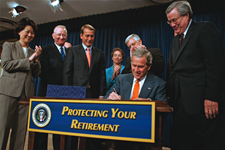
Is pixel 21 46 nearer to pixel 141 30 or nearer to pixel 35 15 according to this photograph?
pixel 141 30

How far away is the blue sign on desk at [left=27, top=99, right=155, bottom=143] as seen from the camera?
1.10m

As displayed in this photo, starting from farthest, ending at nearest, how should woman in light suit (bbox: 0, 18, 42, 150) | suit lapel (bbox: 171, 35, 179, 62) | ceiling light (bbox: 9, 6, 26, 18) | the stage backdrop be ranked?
ceiling light (bbox: 9, 6, 26, 18) → the stage backdrop → woman in light suit (bbox: 0, 18, 42, 150) → suit lapel (bbox: 171, 35, 179, 62)

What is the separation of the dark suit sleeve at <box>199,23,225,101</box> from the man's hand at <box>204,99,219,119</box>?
0.11 feet

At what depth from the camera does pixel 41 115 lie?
54.0 inches

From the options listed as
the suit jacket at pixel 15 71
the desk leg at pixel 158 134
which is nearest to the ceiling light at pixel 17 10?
the suit jacket at pixel 15 71

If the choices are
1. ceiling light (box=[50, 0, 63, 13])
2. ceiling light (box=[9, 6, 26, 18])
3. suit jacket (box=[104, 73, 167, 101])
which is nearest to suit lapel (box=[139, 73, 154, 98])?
suit jacket (box=[104, 73, 167, 101])

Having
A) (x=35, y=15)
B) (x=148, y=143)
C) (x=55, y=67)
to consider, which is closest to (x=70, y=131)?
(x=148, y=143)

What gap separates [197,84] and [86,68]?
1.28 meters

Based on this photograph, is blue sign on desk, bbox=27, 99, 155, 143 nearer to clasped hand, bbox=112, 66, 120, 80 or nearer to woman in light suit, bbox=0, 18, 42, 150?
woman in light suit, bbox=0, 18, 42, 150

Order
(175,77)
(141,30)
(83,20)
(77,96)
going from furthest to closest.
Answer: (83,20)
(141,30)
(175,77)
(77,96)

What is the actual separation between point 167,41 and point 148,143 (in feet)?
11.7

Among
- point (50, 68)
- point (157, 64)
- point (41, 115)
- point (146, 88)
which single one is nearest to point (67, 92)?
point (41, 115)

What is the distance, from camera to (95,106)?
48.7 inches

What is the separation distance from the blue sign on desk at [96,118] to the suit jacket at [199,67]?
508mm
